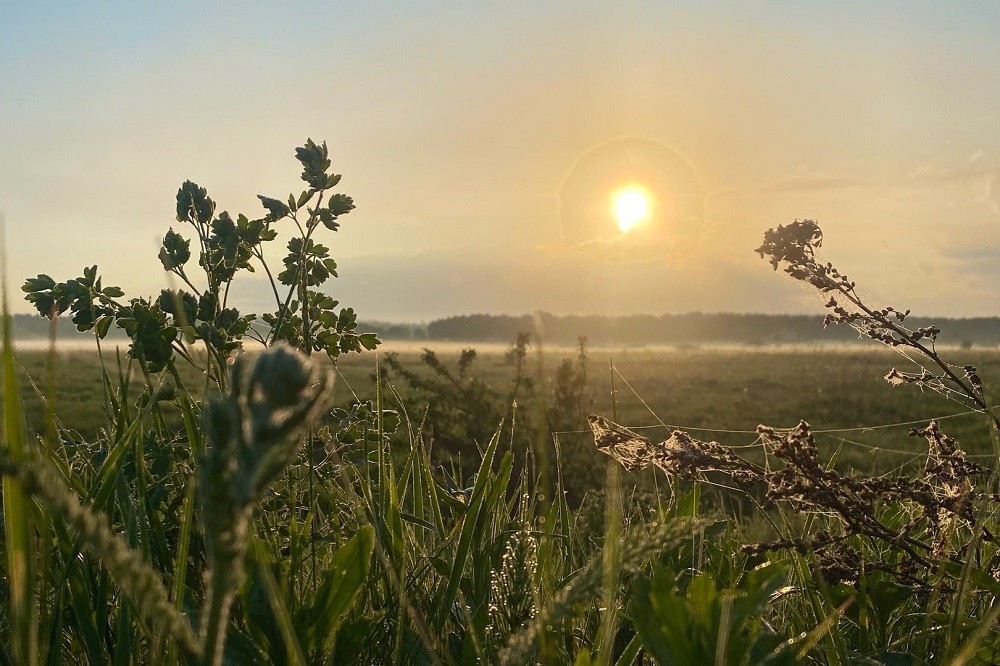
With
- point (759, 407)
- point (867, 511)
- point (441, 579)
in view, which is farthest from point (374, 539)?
point (759, 407)

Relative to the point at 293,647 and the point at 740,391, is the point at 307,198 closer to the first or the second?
the point at 293,647

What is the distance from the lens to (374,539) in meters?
1.65

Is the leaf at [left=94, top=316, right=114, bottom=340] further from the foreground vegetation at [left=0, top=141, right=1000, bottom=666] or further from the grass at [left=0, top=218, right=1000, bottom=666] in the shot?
the grass at [left=0, top=218, right=1000, bottom=666]

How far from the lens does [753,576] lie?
4.85ft

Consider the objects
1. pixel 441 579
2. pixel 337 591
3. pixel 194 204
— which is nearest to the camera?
pixel 337 591

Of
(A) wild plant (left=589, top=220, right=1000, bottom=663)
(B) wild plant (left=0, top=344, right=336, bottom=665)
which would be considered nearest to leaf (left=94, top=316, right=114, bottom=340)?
(A) wild plant (left=589, top=220, right=1000, bottom=663)

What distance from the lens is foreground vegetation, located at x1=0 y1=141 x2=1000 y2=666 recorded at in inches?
29.3

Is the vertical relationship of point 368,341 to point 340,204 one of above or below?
below

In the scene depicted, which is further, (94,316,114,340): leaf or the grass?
(94,316,114,340): leaf

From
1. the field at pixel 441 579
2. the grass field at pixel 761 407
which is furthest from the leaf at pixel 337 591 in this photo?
the grass field at pixel 761 407

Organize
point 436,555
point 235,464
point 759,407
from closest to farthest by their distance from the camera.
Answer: point 235,464
point 436,555
point 759,407

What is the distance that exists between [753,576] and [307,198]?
2.22 m

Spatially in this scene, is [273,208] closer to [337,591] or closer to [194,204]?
[194,204]

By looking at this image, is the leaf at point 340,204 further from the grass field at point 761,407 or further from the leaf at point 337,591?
the grass field at point 761,407
